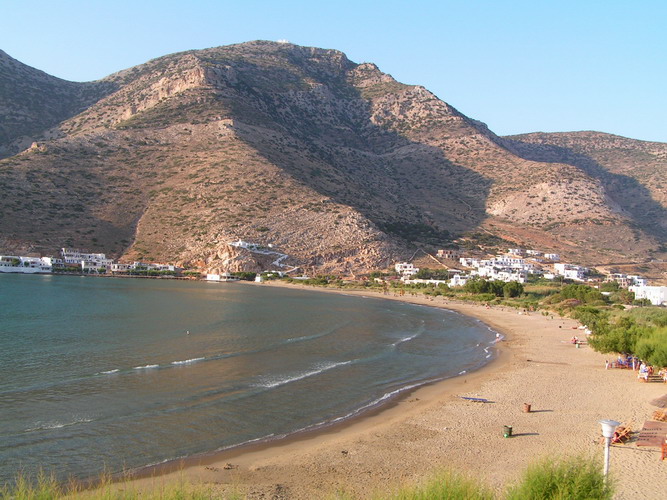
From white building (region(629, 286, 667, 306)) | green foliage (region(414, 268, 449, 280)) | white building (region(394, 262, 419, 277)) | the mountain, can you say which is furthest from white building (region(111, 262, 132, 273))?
white building (region(629, 286, 667, 306))

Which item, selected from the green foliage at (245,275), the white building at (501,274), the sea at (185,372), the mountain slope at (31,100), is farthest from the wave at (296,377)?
the mountain slope at (31,100)

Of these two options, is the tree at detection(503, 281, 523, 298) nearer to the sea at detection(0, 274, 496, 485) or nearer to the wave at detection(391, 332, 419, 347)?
the sea at detection(0, 274, 496, 485)

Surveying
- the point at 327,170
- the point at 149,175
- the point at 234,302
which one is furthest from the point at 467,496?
the point at 327,170

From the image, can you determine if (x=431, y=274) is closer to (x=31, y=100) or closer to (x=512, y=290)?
(x=512, y=290)

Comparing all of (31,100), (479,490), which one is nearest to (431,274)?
(479,490)

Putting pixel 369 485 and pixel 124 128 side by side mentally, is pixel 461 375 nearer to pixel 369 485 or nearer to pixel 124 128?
pixel 369 485
